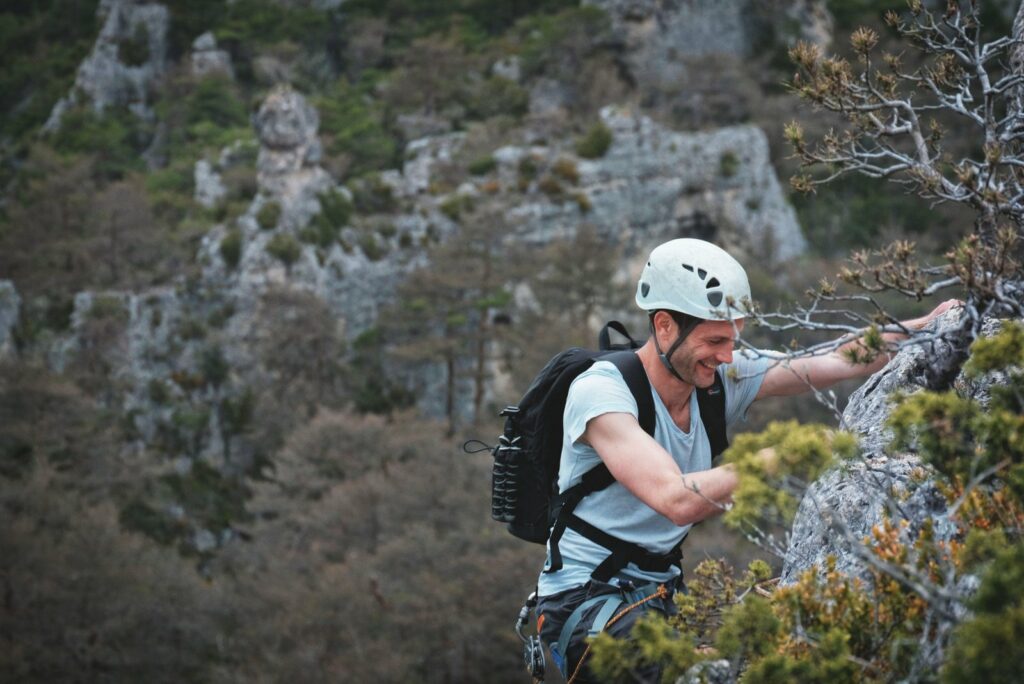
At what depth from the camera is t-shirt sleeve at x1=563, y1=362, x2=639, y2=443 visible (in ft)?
10.8

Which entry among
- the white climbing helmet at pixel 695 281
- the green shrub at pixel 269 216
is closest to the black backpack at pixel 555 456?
the white climbing helmet at pixel 695 281

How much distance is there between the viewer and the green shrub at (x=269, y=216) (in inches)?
1599

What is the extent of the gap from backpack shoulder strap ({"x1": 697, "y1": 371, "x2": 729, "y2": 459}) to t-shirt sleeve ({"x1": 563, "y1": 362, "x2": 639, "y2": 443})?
361 mm

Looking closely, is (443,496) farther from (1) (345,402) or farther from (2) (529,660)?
(2) (529,660)

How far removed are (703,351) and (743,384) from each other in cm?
44

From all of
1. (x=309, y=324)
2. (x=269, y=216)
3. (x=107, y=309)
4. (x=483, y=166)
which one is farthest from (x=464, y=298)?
(x=107, y=309)

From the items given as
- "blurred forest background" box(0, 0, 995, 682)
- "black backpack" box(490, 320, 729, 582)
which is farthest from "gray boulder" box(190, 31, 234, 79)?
"black backpack" box(490, 320, 729, 582)

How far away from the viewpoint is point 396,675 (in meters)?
20.2

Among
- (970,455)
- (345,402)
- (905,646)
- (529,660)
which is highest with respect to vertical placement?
(970,455)

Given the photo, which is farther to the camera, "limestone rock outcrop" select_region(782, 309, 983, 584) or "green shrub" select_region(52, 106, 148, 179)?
"green shrub" select_region(52, 106, 148, 179)

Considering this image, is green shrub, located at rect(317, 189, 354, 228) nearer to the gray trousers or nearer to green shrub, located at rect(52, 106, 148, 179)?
green shrub, located at rect(52, 106, 148, 179)

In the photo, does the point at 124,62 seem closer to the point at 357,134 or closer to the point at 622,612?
the point at 357,134

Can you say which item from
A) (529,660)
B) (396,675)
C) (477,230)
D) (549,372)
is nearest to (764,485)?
(549,372)

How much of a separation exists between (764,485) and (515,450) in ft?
5.19
